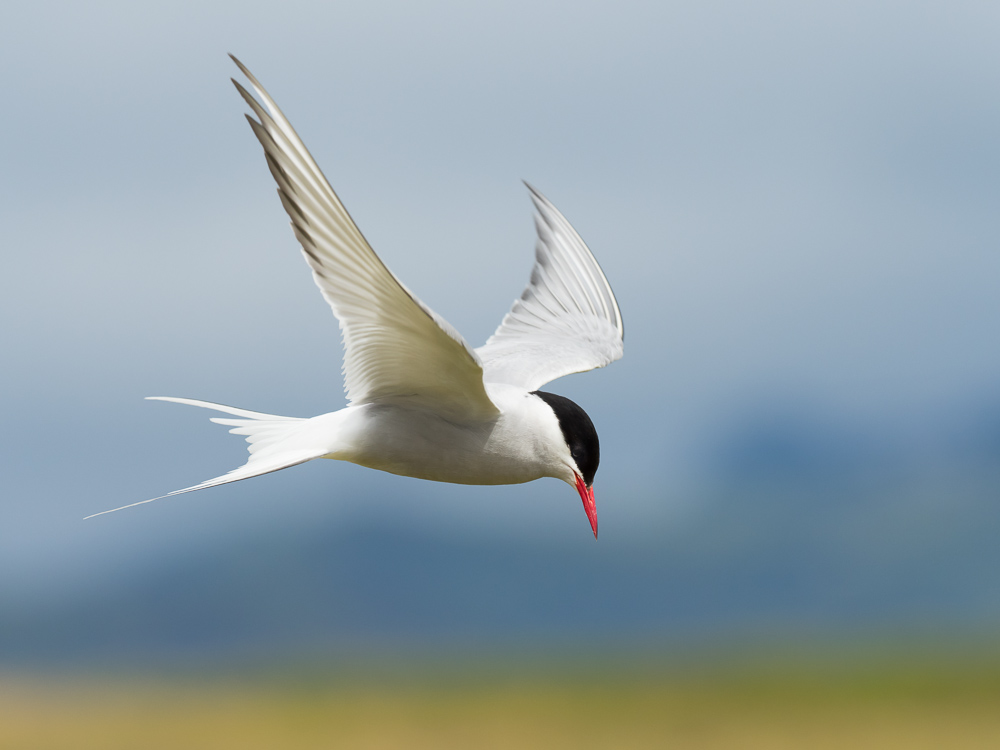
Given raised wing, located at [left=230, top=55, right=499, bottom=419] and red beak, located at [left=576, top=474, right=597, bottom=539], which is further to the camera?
red beak, located at [left=576, top=474, right=597, bottom=539]

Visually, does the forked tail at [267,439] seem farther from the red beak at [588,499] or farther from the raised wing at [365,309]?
the red beak at [588,499]

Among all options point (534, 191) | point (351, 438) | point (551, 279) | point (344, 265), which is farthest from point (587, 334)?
point (344, 265)

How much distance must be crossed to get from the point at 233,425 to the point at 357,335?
76 centimetres

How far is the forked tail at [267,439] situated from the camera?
299cm

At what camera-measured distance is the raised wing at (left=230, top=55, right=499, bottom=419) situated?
2.26 metres

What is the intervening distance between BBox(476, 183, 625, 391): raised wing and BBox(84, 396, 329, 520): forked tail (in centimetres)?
88

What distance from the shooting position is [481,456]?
3174 mm

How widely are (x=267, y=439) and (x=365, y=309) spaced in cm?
79

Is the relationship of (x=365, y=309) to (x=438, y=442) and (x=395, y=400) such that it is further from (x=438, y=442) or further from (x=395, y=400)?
(x=438, y=442)

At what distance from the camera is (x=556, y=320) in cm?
452

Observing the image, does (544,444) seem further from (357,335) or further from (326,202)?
(326,202)

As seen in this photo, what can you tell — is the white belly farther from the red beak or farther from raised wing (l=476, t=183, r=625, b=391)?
raised wing (l=476, t=183, r=625, b=391)

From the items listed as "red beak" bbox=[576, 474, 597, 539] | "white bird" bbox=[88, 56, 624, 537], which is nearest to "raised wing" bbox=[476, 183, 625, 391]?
"white bird" bbox=[88, 56, 624, 537]

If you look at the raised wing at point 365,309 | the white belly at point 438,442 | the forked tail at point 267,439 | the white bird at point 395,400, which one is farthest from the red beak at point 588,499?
the forked tail at point 267,439
